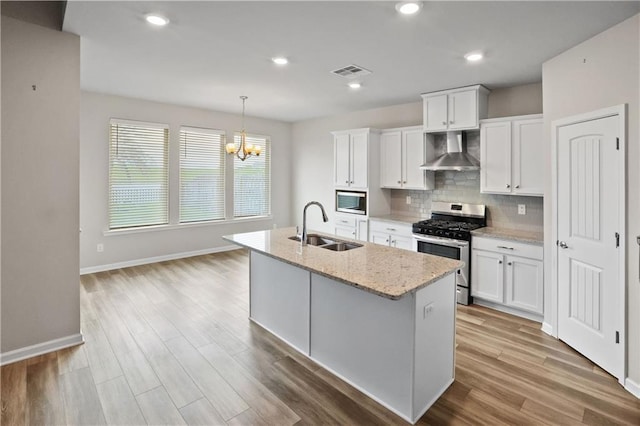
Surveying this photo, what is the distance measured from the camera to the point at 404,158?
520 cm

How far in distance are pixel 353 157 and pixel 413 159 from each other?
3.27 feet

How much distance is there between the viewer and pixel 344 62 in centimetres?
354

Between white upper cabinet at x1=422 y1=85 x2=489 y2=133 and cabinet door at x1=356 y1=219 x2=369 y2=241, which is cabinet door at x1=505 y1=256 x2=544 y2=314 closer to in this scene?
white upper cabinet at x1=422 y1=85 x2=489 y2=133

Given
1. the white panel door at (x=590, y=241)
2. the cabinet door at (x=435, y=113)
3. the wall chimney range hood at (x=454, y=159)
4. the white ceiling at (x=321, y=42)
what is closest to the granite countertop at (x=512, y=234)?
the white panel door at (x=590, y=241)

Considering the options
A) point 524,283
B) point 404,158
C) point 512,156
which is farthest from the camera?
point 404,158

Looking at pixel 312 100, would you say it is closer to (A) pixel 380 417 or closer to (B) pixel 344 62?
(B) pixel 344 62

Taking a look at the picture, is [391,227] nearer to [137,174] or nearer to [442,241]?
[442,241]

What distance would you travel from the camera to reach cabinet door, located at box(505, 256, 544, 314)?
141 inches

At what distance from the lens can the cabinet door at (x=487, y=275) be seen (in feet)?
12.7

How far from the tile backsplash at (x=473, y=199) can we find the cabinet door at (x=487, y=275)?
732 millimetres

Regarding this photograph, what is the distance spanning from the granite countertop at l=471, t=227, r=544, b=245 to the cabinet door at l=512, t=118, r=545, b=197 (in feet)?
1.60

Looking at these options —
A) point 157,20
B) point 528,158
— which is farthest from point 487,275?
point 157,20

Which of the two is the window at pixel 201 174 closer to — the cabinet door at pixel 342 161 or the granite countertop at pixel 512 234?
the cabinet door at pixel 342 161

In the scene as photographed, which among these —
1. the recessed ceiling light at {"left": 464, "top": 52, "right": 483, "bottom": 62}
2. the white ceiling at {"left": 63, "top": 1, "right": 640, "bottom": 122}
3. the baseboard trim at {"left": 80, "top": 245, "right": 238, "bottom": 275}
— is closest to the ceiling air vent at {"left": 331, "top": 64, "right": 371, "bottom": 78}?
the white ceiling at {"left": 63, "top": 1, "right": 640, "bottom": 122}
